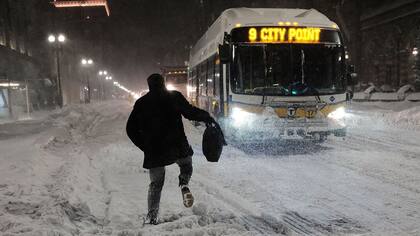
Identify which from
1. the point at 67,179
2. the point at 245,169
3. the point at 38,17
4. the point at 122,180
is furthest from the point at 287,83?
the point at 38,17

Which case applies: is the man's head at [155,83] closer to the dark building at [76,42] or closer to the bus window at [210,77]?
the bus window at [210,77]

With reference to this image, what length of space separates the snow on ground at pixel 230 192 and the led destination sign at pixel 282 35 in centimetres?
299

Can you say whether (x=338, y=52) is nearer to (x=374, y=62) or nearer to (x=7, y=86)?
(x=7, y=86)

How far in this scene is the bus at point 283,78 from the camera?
11.5 meters

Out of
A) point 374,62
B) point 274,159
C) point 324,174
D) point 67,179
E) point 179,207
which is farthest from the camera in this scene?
point 374,62

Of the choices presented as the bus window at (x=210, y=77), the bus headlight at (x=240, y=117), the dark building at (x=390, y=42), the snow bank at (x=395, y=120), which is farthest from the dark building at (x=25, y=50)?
the dark building at (x=390, y=42)

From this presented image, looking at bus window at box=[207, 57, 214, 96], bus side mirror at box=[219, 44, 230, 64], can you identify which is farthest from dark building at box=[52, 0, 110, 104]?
bus side mirror at box=[219, 44, 230, 64]

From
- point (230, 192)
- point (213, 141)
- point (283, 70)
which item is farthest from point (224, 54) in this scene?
point (213, 141)

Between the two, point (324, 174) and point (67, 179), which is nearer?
point (67, 179)

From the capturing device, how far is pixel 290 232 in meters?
5.12

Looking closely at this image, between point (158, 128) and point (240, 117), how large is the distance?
6.66m

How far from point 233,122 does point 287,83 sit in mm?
1776

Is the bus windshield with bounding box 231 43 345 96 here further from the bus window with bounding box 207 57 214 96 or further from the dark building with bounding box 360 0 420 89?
the dark building with bounding box 360 0 420 89

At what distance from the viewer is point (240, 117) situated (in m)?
11.8
